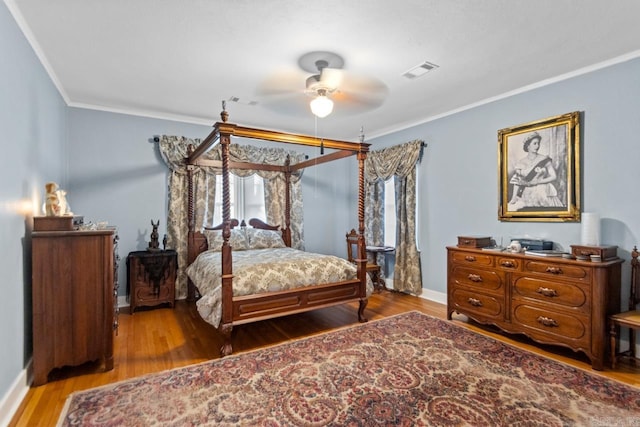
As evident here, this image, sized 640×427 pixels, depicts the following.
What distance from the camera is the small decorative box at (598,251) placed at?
8.54ft

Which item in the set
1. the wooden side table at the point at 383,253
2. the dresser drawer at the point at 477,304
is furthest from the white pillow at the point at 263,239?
the dresser drawer at the point at 477,304

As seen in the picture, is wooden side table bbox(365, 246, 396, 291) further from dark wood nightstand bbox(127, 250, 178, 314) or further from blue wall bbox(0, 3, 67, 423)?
blue wall bbox(0, 3, 67, 423)

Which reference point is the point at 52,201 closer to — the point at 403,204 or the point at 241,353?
the point at 241,353

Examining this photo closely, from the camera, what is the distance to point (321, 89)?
9.78 feet

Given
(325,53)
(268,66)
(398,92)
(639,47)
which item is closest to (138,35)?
(268,66)

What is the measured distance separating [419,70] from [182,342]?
11.1 ft

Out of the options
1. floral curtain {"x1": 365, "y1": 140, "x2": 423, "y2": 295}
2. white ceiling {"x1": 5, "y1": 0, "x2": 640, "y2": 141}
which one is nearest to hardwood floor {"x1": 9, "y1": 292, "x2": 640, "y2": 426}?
floral curtain {"x1": 365, "y1": 140, "x2": 423, "y2": 295}

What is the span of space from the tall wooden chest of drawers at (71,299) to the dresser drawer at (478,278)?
3353mm

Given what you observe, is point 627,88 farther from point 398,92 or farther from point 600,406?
point 600,406

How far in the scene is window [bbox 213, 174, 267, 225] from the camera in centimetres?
504

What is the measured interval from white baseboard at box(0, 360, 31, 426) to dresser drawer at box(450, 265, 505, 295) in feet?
12.5

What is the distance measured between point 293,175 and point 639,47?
415 cm

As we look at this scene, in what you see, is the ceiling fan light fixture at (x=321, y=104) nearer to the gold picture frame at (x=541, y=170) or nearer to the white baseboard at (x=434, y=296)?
the gold picture frame at (x=541, y=170)

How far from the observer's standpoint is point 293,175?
536 cm
